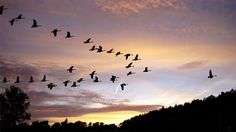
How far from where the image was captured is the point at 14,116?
87375 mm

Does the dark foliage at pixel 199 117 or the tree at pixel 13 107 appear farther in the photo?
the tree at pixel 13 107

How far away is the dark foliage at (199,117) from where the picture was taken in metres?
35.8

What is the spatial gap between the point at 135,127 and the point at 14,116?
119ft

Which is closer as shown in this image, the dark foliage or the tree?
the dark foliage

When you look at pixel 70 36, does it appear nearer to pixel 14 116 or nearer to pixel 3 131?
pixel 3 131

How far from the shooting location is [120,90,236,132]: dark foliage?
35.8m

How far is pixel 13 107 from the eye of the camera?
289 ft

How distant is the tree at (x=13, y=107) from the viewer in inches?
Result: 3406

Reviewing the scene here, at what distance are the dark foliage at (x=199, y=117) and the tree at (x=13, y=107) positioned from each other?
37.6 m

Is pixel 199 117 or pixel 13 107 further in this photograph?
pixel 13 107

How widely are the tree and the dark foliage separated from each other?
123 feet

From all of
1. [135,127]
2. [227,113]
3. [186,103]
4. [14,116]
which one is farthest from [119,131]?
[14,116]

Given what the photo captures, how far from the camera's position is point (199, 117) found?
41.8 metres

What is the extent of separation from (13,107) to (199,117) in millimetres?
53454
